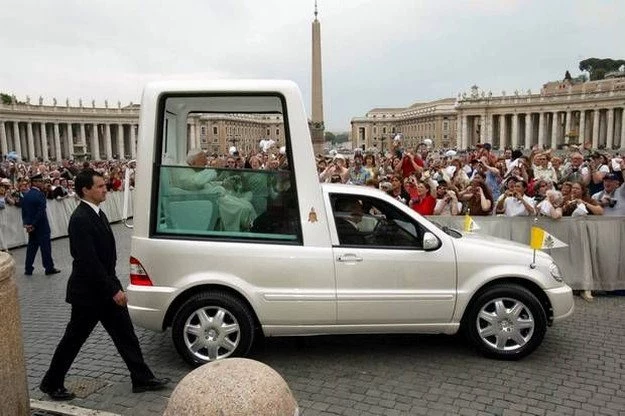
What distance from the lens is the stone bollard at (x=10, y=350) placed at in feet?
13.0

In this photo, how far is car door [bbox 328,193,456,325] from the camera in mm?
5535

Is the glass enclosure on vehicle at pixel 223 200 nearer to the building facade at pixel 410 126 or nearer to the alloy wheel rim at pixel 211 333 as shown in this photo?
the alloy wheel rim at pixel 211 333

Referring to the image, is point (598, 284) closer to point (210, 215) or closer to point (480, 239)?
point (480, 239)

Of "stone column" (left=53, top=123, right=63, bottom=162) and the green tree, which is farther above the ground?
the green tree

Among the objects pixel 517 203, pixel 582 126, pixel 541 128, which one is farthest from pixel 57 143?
pixel 517 203

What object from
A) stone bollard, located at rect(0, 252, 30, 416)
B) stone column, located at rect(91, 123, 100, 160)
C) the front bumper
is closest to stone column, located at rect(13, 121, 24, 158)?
stone column, located at rect(91, 123, 100, 160)

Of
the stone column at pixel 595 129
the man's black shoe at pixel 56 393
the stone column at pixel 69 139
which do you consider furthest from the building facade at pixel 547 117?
the man's black shoe at pixel 56 393

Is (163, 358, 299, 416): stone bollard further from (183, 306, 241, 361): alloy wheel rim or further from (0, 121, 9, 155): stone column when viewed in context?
(0, 121, 9, 155): stone column

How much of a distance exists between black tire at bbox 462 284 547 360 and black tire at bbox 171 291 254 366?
7.87 feet

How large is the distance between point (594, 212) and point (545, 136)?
10761cm

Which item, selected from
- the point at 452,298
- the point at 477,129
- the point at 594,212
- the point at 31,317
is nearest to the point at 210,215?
the point at 452,298

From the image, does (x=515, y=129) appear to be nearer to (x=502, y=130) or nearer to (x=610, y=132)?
(x=502, y=130)

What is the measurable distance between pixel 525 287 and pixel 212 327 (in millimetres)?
3415

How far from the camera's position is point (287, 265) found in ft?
17.9
